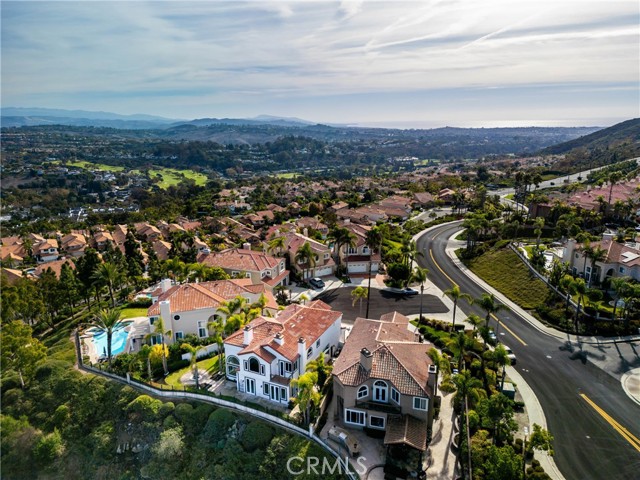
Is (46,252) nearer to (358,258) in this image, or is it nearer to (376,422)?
(358,258)

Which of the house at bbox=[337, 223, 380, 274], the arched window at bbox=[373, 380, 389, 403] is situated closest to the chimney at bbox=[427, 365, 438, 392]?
the arched window at bbox=[373, 380, 389, 403]

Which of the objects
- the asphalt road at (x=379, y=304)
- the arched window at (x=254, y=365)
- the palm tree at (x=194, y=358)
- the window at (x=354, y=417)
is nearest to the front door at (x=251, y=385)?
the arched window at (x=254, y=365)

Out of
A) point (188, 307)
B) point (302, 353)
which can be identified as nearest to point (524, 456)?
point (302, 353)

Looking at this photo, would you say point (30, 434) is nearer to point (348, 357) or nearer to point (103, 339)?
point (103, 339)

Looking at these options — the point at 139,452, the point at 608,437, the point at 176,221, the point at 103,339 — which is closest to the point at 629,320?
the point at 608,437

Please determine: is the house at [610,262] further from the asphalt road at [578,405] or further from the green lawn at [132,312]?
the green lawn at [132,312]
